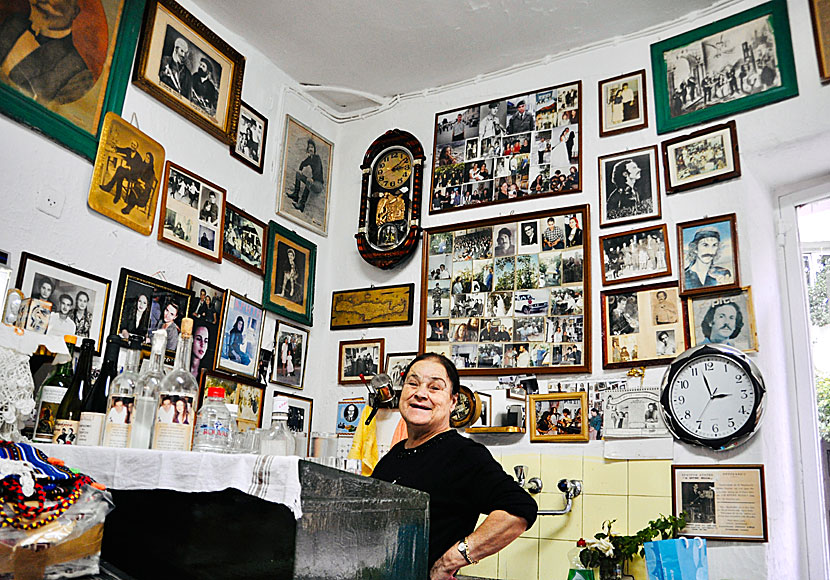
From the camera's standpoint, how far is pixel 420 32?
323cm

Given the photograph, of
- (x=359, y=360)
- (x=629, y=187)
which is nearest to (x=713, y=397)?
(x=629, y=187)

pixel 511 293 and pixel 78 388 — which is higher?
pixel 511 293

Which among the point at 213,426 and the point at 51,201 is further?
the point at 51,201

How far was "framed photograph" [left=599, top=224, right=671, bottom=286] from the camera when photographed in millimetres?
2861

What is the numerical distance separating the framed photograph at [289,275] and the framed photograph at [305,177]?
11 centimetres

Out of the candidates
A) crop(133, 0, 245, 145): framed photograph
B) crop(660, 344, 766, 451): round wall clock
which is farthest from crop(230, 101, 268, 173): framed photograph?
crop(660, 344, 766, 451): round wall clock

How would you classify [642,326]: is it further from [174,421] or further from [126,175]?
[126,175]

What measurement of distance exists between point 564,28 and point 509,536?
224 cm

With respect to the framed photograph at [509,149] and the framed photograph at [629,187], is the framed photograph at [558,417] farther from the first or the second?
the framed photograph at [509,149]

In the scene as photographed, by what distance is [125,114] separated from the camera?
2688 millimetres

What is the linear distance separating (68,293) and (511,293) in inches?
69.7

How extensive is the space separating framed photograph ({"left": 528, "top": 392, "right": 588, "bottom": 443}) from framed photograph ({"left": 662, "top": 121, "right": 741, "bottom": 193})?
3.09 feet

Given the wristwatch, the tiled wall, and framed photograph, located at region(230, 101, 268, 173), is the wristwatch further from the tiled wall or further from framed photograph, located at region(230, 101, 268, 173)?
framed photograph, located at region(230, 101, 268, 173)

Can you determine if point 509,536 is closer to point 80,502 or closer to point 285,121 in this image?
point 80,502
